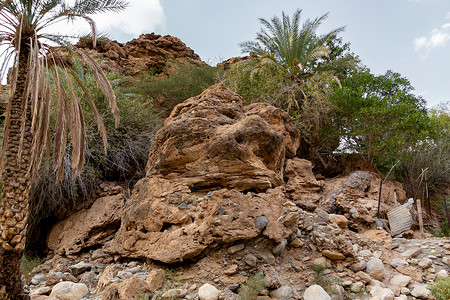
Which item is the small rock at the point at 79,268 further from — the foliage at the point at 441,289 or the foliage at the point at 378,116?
the foliage at the point at 378,116

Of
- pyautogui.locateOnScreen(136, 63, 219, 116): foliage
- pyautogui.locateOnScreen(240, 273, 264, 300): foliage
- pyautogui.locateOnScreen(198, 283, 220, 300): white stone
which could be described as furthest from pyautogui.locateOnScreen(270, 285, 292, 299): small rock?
pyautogui.locateOnScreen(136, 63, 219, 116): foliage

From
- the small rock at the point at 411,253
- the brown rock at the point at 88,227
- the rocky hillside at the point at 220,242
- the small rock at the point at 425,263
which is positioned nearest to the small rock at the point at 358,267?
the rocky hillside at the point at 220,242

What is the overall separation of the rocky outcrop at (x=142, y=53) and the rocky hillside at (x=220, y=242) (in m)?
11.0

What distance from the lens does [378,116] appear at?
10.5 m

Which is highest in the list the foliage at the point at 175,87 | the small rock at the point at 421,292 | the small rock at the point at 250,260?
the foliage at the point at 175,87

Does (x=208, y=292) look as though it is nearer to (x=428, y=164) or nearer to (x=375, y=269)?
(x=375, y=269)

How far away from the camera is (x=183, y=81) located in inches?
563

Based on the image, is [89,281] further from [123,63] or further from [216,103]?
[123,63]

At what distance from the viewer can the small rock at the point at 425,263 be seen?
16.9 feet

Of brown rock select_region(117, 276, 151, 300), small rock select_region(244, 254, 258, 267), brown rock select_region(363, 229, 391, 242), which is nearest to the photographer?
brown rock select_region(117, 276, 151, 300)

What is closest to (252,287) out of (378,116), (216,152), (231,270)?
(231,270)

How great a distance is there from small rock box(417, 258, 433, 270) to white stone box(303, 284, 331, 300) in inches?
92.3

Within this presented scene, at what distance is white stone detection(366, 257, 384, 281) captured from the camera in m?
4.78

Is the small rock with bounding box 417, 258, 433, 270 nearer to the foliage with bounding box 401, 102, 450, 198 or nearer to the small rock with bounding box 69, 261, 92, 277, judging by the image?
the small rock with bounding box 69, 261, 92, 277
